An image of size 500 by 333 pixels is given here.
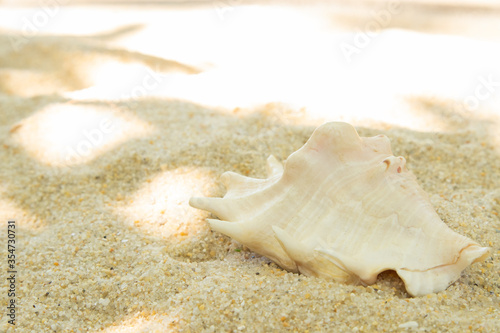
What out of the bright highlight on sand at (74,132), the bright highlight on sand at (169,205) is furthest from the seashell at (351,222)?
the bright highlight on sand at (74,132)

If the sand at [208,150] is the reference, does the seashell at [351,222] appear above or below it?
above

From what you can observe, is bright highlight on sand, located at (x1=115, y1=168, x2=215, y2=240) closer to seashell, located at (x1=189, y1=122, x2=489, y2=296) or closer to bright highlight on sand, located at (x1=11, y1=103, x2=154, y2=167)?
seashell, located at (x1=189, y1=122, x2=489, y2=296)

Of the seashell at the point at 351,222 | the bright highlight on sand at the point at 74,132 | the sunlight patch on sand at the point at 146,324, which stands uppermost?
the seashell at the point at 351,222

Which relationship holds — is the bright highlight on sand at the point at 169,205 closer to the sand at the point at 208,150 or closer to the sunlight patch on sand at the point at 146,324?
the sand at the point at 208,150

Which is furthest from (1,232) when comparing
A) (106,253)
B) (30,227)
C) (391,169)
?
(391,169)

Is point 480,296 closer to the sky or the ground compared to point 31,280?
closer to the sky

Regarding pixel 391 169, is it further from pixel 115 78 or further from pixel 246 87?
pixel 115 78

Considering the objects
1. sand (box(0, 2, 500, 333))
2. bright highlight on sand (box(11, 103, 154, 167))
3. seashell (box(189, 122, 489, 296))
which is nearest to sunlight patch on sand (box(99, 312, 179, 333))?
sand (box(0, 2, 500, 333))
